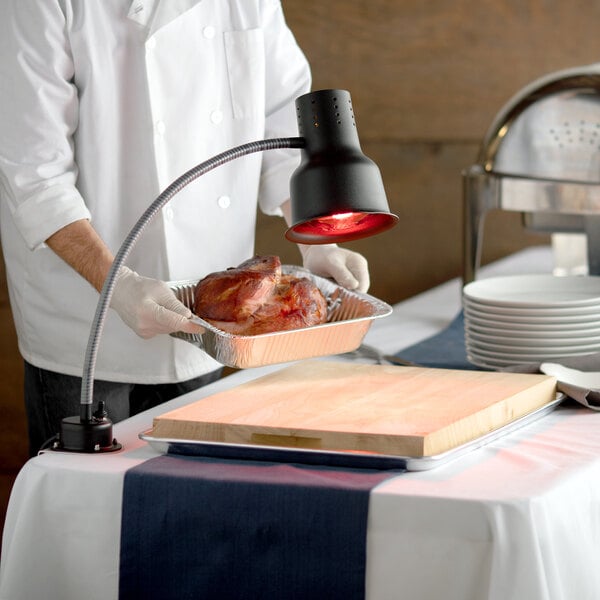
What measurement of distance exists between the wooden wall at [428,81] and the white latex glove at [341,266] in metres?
1.98

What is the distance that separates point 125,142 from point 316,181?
2.12 feet

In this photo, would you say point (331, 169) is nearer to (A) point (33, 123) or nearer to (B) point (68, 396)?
(A) point (33, 123)

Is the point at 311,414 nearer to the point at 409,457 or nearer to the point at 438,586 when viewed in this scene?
the point at 409,457

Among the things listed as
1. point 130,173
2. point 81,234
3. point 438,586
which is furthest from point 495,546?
point 130,173

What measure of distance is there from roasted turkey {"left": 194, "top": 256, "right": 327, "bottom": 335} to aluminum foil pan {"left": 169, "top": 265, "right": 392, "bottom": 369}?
0.10 ft

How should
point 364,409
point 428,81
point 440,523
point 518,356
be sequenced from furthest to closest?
point 428,81 < point 518,356 < point 364,409 < point 440,523

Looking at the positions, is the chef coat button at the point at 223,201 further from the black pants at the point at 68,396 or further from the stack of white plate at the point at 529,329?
the stack of white plate at the point at 529,329

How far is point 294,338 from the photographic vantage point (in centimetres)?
130

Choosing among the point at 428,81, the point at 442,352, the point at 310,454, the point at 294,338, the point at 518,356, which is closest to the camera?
the point at 310,454

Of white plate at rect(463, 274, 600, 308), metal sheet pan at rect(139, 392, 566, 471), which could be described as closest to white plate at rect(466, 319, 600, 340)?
white plate at rect(463, 274, 600, 308)

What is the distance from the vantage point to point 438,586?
38.8 inches

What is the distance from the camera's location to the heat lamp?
108 cm

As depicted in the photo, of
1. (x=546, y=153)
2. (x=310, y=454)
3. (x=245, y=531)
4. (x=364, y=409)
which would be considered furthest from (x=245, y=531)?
(x=546, y=153)

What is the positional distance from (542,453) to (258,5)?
935 millimetres
